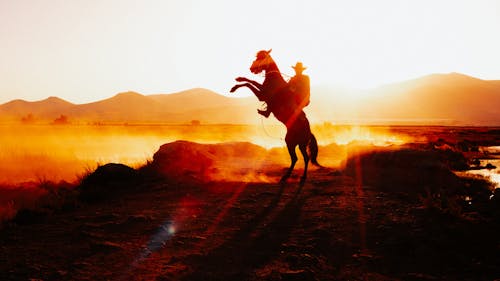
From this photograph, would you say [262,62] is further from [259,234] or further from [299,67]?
[259,234]

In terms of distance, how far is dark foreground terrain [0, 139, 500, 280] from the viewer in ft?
17.1

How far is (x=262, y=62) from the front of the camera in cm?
1184

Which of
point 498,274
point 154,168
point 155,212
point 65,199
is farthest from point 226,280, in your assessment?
point 154,168

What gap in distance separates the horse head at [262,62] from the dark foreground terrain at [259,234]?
3287 mm

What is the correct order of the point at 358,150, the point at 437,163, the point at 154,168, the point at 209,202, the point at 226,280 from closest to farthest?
1. the point at 226,280
2. the point at 209,202
3. the point at 437,163
4. the point at 154,168
5. the point at 358,150

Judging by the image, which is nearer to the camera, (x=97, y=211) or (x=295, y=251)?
(x=295, y=251)

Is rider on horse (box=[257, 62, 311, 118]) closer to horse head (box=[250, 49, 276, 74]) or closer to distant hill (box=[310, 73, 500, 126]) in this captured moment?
horse head (box=[250, 49, 276, 74])

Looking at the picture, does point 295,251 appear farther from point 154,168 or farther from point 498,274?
point 154,168

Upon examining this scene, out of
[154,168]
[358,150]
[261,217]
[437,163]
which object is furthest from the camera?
[358,150]

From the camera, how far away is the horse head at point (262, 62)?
11.9 metres

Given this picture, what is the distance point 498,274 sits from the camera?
4.99 meters

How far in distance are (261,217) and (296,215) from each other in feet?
2.24

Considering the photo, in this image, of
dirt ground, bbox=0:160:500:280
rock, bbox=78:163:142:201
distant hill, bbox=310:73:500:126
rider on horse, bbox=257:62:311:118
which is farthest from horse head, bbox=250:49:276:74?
distant hill, bbox=310:73:500:126

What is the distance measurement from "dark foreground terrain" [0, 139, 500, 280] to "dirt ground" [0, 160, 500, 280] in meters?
0.02
